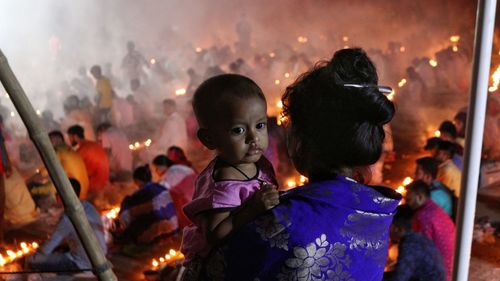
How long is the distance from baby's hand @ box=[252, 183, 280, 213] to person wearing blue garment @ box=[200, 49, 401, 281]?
0.02 metres

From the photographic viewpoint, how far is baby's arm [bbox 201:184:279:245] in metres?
1.27

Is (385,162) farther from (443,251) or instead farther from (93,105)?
(93,105)

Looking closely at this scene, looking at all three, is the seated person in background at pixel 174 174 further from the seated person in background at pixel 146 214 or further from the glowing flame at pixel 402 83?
the glowing flame at pixel 402 83

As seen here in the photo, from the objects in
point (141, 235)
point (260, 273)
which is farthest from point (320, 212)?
point (141, 235)

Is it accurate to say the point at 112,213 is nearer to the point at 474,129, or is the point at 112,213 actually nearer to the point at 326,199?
the point at 326,199

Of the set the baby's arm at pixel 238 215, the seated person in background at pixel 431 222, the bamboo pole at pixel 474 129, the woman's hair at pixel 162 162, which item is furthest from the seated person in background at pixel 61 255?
the bamboo pole at pixel 474 129

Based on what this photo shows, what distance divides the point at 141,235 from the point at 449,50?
6.46 metres

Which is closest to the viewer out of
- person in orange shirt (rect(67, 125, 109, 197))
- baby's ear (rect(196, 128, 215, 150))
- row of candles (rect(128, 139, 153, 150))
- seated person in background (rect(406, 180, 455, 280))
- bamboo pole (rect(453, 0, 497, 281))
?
bamboo pole (rect(453, 0, 497, 281))

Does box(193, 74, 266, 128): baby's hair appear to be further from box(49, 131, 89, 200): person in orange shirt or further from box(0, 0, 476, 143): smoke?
box(0, 0, 476, 143): smoke

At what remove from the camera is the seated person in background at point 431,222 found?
13.2 ft

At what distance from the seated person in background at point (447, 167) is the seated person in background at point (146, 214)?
2765mm

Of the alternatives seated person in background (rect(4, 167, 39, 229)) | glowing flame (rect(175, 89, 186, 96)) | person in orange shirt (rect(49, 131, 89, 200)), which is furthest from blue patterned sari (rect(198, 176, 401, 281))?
glowing flame (rect(175, 89, 186, 96))

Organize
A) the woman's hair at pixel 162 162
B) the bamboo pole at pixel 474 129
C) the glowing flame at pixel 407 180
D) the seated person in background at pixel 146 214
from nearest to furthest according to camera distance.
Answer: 1. the bamboo pole at pixel 474 129
2. the seated person in background at pixel 146 214
3. the woman's hair at pixel 162 162
4. the glowing flame at pixel 407 180

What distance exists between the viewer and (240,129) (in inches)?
60.4
